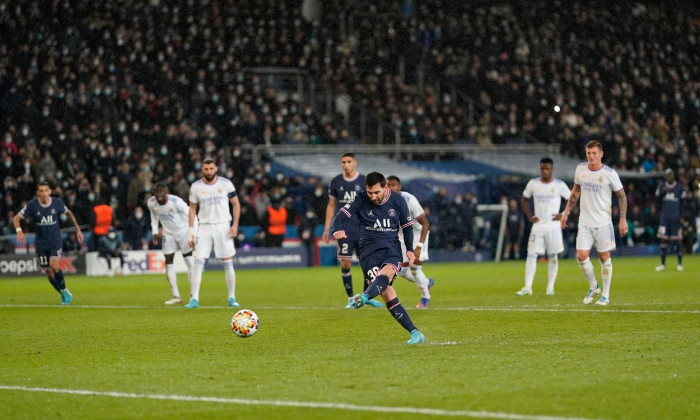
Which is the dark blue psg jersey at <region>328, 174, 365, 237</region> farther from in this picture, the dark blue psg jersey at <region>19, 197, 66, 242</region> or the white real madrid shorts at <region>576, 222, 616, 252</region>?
the dark blue psg jersey at <region>19, 197, 66, 242</region>

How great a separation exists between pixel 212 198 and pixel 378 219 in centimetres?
703

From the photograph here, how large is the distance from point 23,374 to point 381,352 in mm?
3474

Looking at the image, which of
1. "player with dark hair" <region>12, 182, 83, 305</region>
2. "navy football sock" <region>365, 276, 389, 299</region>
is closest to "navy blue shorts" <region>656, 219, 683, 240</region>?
"player with dark hair" <region>12, 182, 83, 305</region>

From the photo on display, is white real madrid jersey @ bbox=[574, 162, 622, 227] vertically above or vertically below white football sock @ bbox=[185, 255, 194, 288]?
above

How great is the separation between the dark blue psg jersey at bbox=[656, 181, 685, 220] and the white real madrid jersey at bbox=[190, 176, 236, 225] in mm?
13534

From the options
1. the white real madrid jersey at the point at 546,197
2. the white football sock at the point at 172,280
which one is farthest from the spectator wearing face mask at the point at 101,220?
the white real madrid jersey at the point at 546,197

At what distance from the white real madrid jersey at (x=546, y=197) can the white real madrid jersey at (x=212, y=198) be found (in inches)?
219

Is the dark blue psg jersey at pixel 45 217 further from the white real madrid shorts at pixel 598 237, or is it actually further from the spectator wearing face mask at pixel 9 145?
the spectator wearing face mask at pixel 9 145

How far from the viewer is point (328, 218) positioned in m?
17.3

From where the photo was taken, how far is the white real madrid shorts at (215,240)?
1834 centimetres

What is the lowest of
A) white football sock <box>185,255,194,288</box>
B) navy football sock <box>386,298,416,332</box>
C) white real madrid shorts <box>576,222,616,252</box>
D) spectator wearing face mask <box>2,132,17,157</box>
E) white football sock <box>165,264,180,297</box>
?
white football sock <box>165,264,180,297</box>

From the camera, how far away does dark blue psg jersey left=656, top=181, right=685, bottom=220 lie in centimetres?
2739

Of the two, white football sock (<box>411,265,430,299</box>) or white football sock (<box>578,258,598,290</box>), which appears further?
white football sock (<box>578,258,598,290</box>)

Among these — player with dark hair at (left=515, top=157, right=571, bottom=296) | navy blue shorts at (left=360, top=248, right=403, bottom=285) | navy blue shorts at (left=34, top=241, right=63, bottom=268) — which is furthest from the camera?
player with dark hair at (left=515, top=157, right=571, bottom=296)
